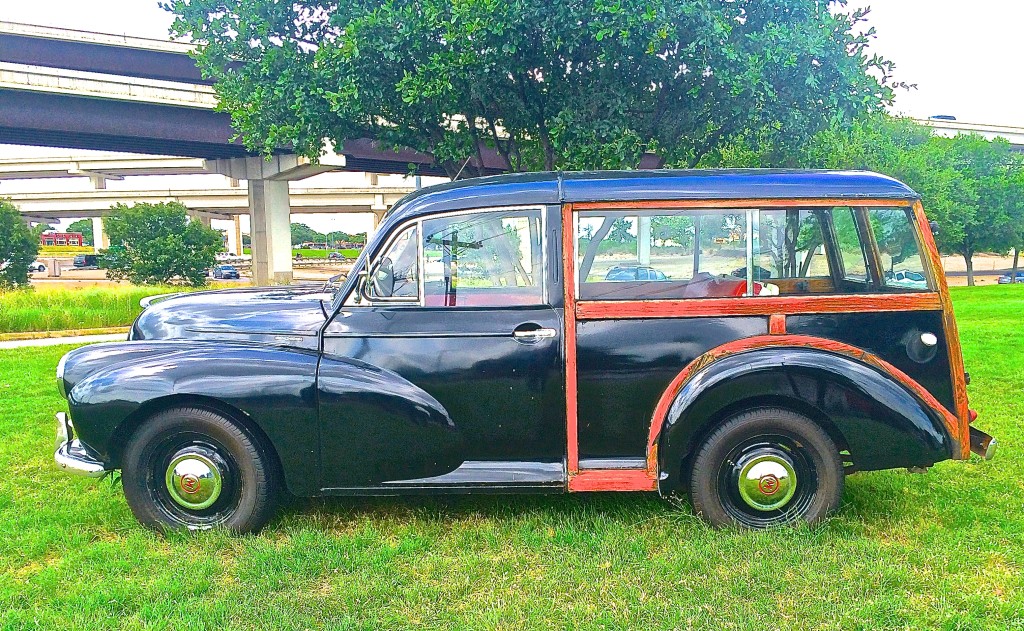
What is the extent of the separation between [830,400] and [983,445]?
0.93m

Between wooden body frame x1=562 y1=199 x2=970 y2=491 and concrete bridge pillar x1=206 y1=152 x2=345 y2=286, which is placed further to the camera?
concrete bridge pillar x1=206 y1=152 x2=345 y2=286

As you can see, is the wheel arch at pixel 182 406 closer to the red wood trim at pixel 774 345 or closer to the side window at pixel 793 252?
the red wood trim at pixel 774 345

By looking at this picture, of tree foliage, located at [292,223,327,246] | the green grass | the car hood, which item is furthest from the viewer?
tree foliage, located at [292,223,327,246]

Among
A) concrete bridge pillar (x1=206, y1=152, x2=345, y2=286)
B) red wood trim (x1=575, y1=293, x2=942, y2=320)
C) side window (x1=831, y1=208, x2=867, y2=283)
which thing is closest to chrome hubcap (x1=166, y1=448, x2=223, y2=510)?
red wood trim (x1=575, y1=293, x2=942, y2=320)

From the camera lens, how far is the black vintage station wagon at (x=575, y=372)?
3.65 m

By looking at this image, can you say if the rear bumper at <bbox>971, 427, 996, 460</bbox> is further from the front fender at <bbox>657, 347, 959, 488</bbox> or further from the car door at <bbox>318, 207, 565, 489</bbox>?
the car door at <bbox>318, 207, 565, 489</bbox>

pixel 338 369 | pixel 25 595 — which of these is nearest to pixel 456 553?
pixel 338 369

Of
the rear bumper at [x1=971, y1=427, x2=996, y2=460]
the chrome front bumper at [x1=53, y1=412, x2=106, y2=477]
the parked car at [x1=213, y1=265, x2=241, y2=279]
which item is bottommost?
the rear bumper at [x1=971, y1=427, x2=996, y2=460]

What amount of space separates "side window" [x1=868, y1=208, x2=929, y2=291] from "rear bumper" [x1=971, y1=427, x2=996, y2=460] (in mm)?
876

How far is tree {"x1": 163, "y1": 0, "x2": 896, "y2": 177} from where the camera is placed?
7094 millimetres

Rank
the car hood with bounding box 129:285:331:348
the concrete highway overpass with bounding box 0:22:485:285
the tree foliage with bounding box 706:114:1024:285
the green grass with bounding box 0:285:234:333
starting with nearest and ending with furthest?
1. the car hood with bounding box 129:285:331:348
2. the green grass with bounding box 0:285:234:333
3. the concrete highway overpass with bounding box 0:22:485:285
4. the tree foliage with bounding box 706:114:1024:285

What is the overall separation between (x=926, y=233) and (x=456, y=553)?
2.97 m

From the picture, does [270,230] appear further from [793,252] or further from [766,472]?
[766,472]

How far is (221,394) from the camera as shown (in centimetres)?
364
